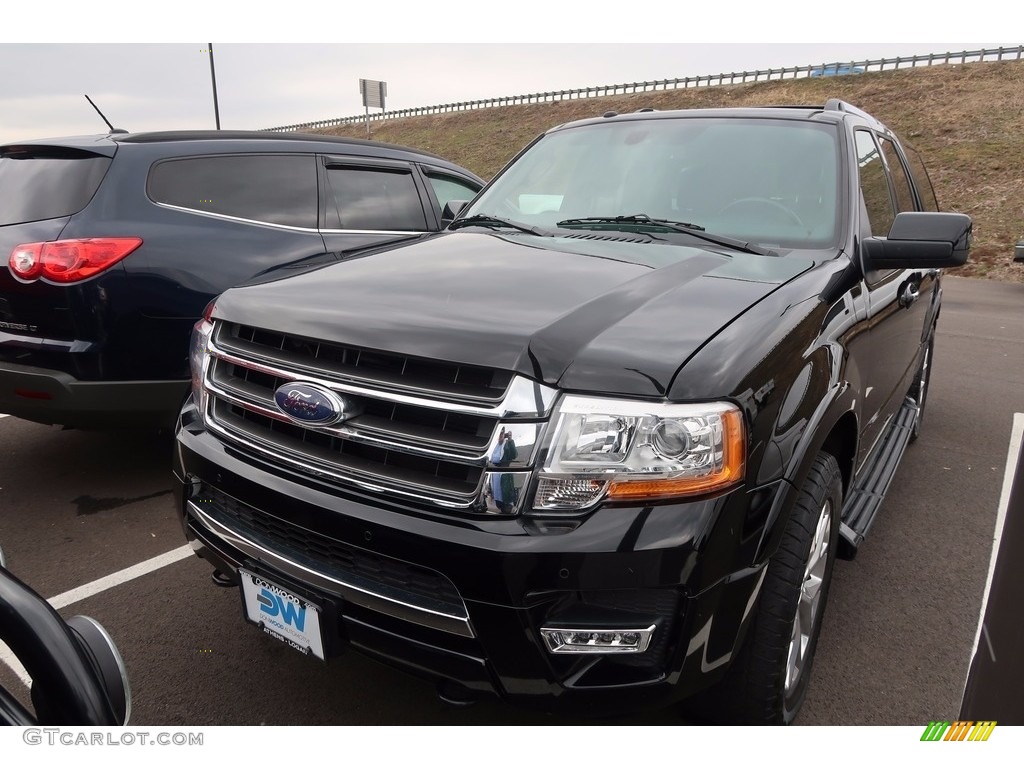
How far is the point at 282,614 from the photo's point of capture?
6.52ft

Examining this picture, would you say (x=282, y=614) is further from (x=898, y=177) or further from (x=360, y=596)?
(x=898, y=177)

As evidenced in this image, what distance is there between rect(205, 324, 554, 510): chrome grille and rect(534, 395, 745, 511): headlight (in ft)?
0.33

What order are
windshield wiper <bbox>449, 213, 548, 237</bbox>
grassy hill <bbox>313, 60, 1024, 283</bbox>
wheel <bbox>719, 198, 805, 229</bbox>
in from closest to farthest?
wheel <bbox>719, 198, 805, 229</bbox>, windshield wiper <bbox>449, 213, 548, 237</bbox>, grassy hill <bbox>313, 60, 1024, 283</bbox>

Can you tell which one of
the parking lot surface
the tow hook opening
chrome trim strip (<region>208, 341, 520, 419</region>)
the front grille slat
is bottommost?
the parking lot surface

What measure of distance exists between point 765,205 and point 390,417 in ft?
5.82

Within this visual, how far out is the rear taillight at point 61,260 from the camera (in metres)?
3.43

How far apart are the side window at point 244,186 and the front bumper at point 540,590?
2.73m

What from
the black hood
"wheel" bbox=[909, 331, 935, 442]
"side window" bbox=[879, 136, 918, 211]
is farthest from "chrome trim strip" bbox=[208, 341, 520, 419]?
"wheel" bbox=[909, 331, 935, 442]

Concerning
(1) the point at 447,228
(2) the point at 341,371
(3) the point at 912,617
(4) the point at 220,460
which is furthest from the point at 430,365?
(3) the point at 912,617

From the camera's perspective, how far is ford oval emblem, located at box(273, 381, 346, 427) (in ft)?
6.15

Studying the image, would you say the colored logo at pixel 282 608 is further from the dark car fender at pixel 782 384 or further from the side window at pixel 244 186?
the side window at pixel 244 186

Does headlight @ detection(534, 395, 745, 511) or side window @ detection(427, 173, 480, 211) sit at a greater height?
side window @ detection(427, 173, 480, 211)

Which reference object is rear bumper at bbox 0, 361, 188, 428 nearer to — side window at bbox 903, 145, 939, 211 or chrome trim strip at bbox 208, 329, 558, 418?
chrome trim strip at bbox 208, 329, 558, 418
